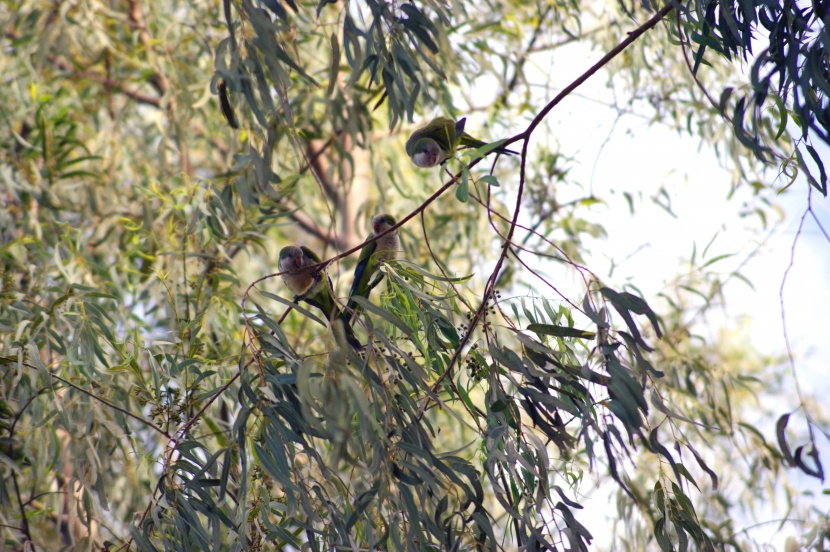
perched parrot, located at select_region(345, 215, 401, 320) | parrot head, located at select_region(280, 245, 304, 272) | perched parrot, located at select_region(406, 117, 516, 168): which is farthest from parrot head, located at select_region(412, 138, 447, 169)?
parrot head, located at select_region(280, 245, 304, 272)

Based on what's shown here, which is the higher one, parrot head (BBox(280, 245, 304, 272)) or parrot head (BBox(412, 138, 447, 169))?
parrot head (BBox(412, 138, 447, 169))

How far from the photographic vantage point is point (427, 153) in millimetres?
1639

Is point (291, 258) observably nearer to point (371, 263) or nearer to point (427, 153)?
point (371, 263)

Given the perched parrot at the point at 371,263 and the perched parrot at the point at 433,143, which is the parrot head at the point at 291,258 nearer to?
the perched parrot at the point at 371,263

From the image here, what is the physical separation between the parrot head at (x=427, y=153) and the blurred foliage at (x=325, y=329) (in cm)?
6

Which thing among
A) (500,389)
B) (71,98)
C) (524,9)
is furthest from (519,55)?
(500,389)

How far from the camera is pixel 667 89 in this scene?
2975 mm

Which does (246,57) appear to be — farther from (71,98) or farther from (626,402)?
(71,98)

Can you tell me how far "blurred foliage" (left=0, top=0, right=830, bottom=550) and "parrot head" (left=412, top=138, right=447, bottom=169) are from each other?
0.06 metres

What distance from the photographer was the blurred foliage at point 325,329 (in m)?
1.29

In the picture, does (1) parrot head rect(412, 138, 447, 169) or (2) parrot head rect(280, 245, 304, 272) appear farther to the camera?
(2) parrot head rect(280, 245, 304, 272)

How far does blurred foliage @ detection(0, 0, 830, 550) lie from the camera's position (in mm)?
1292

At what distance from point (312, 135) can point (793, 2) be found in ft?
5.61

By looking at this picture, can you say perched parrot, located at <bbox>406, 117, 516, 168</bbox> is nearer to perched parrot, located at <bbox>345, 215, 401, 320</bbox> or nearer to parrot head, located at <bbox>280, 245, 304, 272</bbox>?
perched parrot, located at <bbox>345, 215, 401, 320</bbox>
